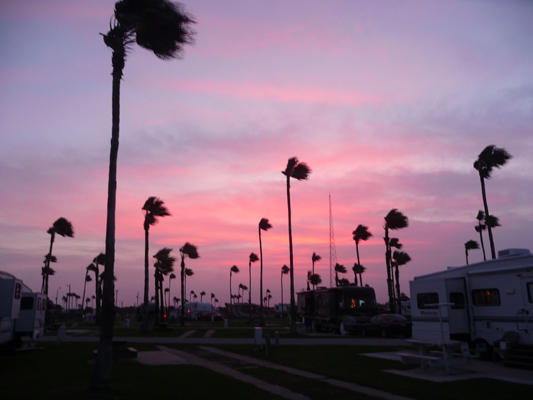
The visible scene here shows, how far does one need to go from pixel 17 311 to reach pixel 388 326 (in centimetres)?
Answer: 2065

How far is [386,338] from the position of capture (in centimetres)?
2819

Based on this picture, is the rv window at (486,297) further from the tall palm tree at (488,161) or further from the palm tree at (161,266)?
the palm tree at (161,266)

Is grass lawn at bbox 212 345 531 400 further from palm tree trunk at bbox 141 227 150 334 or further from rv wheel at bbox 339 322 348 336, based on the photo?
palm tree trunk at bbox 141 227 150 334

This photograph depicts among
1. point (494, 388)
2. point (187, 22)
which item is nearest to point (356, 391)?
point (494, 388)

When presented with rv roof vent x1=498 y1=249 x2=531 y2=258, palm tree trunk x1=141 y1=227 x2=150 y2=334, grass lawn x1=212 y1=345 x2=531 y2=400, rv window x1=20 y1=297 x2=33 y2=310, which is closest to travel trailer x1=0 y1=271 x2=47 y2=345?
rv window x1=20 y1=297 x2=33 y2=310

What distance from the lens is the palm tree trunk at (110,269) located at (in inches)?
423

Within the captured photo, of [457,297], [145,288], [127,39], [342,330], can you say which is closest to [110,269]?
[127,39]

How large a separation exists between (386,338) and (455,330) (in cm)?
1106

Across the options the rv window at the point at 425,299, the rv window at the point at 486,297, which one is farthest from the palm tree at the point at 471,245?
the rv window at the point at 486,297

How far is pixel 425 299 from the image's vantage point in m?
19.4

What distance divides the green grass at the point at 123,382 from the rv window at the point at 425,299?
9.88 meters

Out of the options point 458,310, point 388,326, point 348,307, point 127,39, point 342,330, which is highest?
point 127,39

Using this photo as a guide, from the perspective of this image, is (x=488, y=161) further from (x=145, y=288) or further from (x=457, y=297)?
(x=145, y=288)

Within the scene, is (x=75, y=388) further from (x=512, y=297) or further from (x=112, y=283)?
(x=512, y=297)
